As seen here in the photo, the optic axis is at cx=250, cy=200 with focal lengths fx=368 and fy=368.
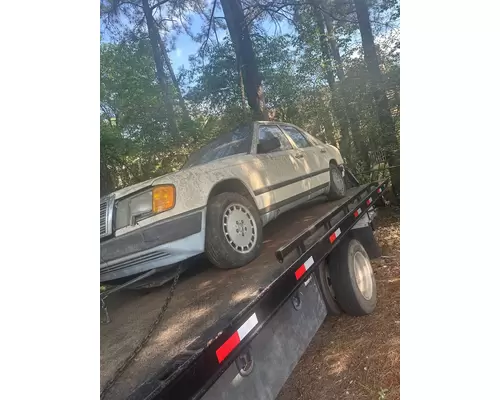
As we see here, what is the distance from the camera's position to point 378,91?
5.74 ft

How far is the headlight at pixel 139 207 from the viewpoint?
4.36ft

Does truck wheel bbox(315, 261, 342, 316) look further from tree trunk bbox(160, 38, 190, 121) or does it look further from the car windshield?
tree trunk bbox(160, 38, 190, 121)

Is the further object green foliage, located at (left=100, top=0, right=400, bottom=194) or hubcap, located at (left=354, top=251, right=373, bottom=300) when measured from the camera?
hubcap, located at (left=354, top=251, right=373, bottom=300)

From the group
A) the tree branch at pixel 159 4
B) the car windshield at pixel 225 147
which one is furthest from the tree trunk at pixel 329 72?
the tree branch at pixel 159 4

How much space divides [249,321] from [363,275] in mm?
960

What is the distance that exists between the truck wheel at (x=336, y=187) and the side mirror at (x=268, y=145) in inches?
15.0

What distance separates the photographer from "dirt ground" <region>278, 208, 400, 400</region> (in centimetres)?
153

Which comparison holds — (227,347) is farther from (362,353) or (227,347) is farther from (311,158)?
(311,158)

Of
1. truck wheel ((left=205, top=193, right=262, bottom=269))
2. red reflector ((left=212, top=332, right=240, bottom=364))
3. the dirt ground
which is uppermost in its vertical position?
truck wheel ((left=205, top=193, right=262, bottom=269))

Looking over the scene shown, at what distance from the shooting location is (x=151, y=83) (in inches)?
60.6

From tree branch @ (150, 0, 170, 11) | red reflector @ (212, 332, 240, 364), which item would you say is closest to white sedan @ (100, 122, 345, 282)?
red reflector @ (212, 332, 240, 364)

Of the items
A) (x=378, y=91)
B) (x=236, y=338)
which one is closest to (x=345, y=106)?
(x=378, y=91)

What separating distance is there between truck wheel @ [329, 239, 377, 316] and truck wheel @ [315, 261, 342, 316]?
26 mm
